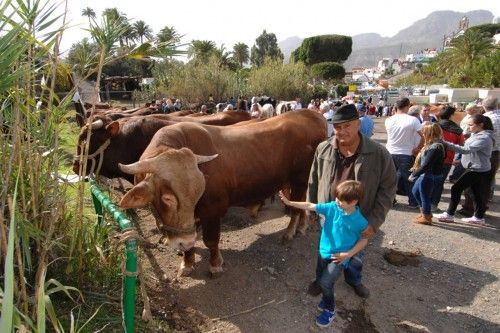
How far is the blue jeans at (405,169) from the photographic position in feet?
21.4

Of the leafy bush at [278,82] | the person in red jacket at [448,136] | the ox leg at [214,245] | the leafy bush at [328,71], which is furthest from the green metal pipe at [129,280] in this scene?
the leafy bush at [328,71]

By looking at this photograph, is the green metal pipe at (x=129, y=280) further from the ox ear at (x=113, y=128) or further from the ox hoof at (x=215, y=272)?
the ox ear at (x=113, y=128)

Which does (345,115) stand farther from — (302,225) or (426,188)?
(426,188)

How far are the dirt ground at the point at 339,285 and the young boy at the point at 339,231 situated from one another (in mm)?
508

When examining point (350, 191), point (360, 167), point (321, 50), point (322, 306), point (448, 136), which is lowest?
Result: point (322, 306)

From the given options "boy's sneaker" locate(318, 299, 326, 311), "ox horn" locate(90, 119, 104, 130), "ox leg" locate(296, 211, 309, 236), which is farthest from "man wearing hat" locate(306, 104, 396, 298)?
"ox horn" locate(90, 119, 104, 130)

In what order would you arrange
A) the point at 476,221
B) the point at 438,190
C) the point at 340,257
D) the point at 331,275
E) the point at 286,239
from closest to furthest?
1. the point at 340,257
2. the point at 331,275
3. the point at 286,239
4. the point at 476,221
5. the point at 438,190

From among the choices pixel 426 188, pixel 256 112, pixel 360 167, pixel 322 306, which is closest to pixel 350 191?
pixel 360 167

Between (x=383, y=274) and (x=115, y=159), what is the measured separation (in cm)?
371

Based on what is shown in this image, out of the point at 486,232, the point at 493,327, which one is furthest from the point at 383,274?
the point at 486,232

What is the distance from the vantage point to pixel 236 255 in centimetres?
473

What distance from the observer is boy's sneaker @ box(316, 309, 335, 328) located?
3.37m

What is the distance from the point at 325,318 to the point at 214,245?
4.64 ft

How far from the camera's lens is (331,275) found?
3234mm
